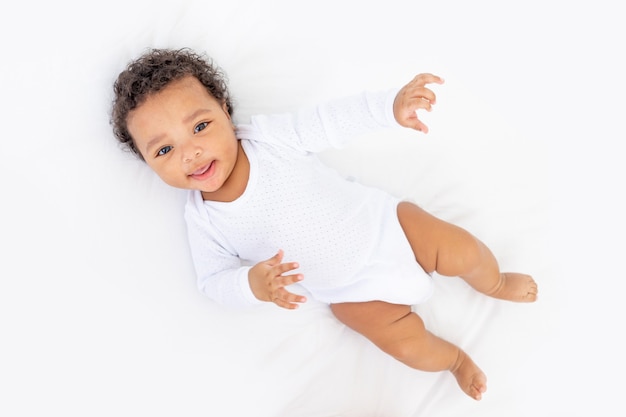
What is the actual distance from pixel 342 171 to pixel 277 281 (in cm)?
49

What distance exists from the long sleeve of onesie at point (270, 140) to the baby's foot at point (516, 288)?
50 centimetres

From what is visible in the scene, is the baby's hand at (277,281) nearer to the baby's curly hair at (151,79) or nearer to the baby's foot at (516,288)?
the baby's curly hair at (151,79)

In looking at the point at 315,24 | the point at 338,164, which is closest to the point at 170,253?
the point at 338,164

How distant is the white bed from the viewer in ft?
4.48

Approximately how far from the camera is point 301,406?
147 cm

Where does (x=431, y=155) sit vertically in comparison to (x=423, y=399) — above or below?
above

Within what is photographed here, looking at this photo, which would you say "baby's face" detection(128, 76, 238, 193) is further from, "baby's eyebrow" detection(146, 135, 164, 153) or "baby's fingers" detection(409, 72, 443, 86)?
"baby's fingers" detection(409, 72, 443, 86)

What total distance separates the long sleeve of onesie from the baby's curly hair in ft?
0.46

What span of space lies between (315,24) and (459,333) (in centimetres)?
88

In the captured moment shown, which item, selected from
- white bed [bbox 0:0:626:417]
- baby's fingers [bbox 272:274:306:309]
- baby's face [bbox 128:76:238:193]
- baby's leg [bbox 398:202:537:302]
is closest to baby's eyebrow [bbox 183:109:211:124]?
baby's face [bbox 128:76:238:193]

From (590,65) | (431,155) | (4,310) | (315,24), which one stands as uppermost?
(315,24)

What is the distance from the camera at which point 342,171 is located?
1571 mm

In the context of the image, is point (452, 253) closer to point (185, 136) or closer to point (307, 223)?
point (307, 223)

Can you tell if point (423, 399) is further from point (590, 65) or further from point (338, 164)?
point (590, 65)
